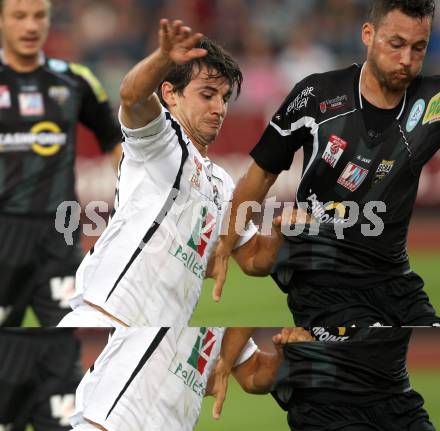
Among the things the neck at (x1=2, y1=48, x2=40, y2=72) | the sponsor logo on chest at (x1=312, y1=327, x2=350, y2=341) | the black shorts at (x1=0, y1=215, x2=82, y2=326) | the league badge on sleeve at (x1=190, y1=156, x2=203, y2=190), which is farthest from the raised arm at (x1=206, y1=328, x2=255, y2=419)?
the neck at (x1=2, y1=48, x2=40, y2=72)

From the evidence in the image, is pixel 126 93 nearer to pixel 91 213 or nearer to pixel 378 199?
pixel 378 199

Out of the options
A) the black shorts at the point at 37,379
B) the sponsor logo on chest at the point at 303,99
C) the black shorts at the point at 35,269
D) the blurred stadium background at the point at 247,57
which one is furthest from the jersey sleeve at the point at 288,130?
the blurred stadium background at the point at 247,57

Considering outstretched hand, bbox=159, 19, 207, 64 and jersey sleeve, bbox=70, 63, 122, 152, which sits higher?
jersey sleeve, bbox=70, 63, 122, 152

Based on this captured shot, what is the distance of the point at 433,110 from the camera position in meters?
4.06

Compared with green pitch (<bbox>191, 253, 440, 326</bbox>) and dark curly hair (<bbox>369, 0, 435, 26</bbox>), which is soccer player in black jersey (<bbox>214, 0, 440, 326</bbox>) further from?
green pitch (<bbox>191, 253, 440, 326</bbox>)

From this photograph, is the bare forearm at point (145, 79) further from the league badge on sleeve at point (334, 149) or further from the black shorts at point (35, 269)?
the black shorts at point (35, 269)

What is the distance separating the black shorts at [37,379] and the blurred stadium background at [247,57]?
12.8ft

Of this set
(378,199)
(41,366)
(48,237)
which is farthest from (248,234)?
(48,237)

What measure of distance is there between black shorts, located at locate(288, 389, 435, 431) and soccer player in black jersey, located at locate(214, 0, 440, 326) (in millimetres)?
301

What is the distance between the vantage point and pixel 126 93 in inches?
141

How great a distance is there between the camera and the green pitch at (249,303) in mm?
9227

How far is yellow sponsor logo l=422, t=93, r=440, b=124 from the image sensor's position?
4059mm

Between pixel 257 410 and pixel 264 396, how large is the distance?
0.08 metres

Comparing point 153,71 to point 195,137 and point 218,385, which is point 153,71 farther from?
point 218,385
